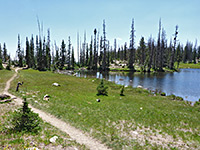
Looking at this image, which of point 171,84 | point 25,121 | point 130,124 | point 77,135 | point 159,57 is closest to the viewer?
point 25,121

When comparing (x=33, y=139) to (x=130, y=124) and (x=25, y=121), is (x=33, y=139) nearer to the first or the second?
(x=25, y=121)

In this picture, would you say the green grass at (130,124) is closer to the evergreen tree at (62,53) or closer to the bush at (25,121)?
the bush at (25,121)

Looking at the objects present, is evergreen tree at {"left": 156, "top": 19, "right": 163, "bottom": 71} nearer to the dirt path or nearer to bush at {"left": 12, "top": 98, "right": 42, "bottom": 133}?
the dirt path

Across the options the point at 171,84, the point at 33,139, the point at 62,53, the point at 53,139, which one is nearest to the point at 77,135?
the point at 53,139

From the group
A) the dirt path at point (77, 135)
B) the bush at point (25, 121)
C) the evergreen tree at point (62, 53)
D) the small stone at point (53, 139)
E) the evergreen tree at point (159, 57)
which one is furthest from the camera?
the evergreen tree at point (62, 53)

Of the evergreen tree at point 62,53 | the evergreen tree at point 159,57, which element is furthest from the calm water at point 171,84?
the evergreen tree at point 62,53

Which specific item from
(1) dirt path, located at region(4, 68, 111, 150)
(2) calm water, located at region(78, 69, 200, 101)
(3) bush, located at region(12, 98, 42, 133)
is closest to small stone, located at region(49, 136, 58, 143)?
(1) dirt path, located at region(4, 68, 111, 150)

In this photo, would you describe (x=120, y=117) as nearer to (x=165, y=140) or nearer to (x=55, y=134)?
(x=165, y=140)

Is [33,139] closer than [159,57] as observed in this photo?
Yes

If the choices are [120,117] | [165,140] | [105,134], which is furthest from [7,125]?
[165,140]

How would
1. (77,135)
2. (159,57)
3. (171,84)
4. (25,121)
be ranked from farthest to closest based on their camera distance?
(159,57)
(171,84)
(77,135)
(25,121)

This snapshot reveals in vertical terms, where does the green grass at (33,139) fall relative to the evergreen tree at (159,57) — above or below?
below

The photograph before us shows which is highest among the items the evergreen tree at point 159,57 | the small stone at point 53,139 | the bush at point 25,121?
the evergreen tree at point 159,57

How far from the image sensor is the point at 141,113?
1789 cm
